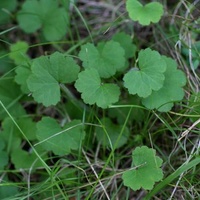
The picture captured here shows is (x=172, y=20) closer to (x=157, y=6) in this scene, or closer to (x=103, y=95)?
(x=157, y=6)

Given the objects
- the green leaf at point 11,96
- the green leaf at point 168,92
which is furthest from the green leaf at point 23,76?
the green leaf at point 168,92

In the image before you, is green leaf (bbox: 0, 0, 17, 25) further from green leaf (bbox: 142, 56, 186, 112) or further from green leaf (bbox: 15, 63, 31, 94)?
green leaf (bbox: 142, 56, 186, 112)

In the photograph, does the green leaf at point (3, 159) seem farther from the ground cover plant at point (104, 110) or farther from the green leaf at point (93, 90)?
the green leaf at point (93, 90)

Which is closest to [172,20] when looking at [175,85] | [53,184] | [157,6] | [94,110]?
[157,6]

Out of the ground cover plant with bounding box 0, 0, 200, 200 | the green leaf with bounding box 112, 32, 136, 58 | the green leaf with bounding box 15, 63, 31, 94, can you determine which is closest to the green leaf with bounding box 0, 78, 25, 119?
the ground cover plant with bounding box 0, 0, 200, 200

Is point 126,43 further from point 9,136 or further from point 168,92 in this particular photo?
point 9,136
